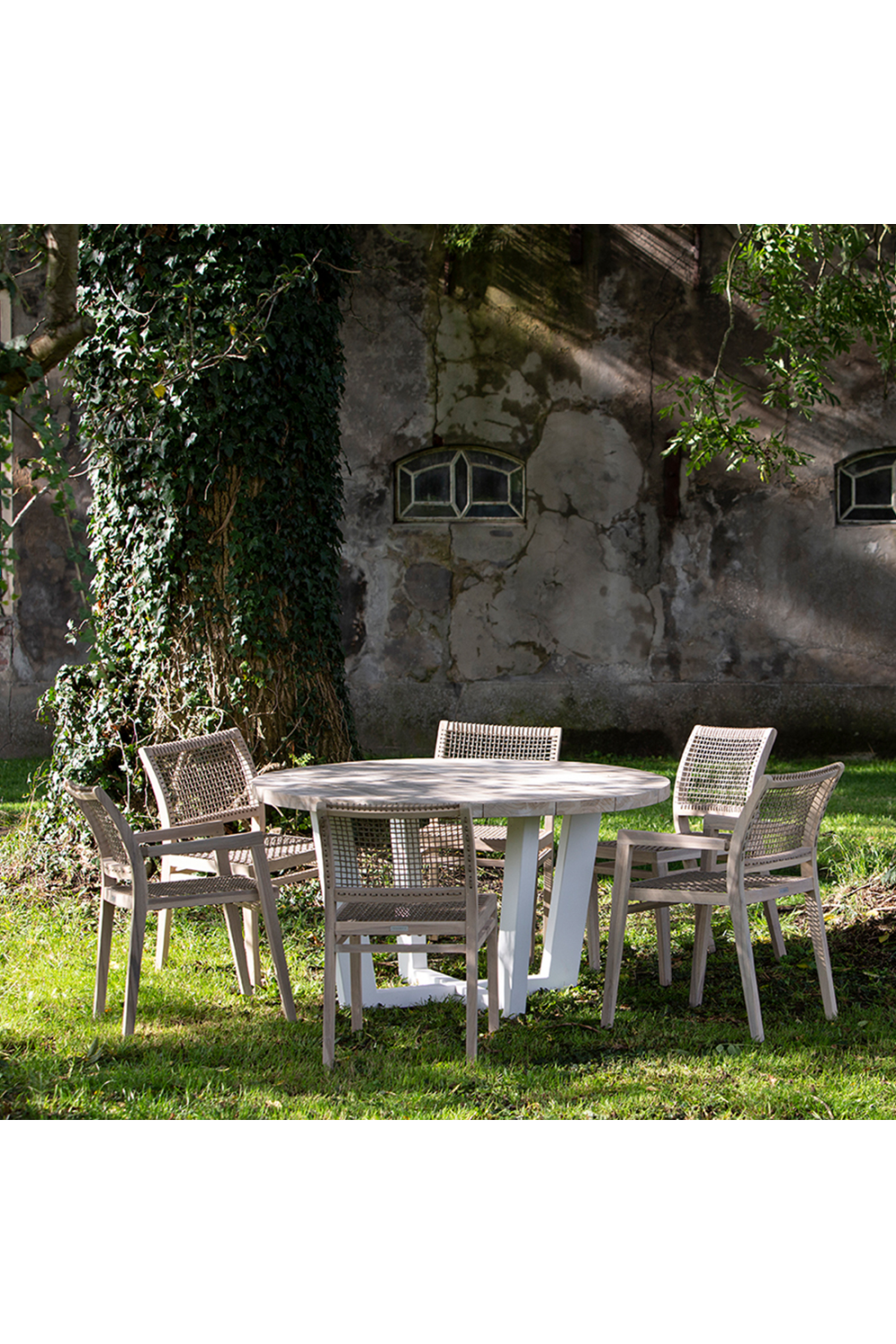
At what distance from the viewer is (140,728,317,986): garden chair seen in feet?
14.6

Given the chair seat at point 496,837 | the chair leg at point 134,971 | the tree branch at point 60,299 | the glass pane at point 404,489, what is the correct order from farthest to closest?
the glass pane at point 404,489 < the tree branch at point 60,299 < the chair seat at point 496,837 < the chair leg at point 134,971

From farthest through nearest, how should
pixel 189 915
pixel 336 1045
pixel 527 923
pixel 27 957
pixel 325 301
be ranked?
pixel 325 301 < pixel 189 915 < pixel 27 957 < pixel 527 923 < pixel 336 1045

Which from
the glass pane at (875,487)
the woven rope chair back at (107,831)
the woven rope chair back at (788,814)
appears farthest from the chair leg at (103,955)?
the glass pane at (875,487)

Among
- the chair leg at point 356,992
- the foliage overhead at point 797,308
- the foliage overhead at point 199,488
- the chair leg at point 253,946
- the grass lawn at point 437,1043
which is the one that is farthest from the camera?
the foliage overhead at point 797,308

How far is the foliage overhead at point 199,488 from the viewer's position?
559cm

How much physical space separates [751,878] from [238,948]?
5.94 feet

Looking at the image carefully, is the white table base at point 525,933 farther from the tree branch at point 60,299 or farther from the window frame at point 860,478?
the window frame at point 860,478

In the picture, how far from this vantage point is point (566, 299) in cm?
1038

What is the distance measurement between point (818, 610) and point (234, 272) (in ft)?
21.2

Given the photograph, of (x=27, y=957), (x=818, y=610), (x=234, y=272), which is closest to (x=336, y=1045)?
(x=27, y=957)

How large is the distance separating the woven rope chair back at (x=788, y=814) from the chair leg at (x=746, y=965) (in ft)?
0.53

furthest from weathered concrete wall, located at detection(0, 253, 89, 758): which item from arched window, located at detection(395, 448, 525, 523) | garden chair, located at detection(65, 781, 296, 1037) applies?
garden chair, located at detection(65, 781, 296, 1037)

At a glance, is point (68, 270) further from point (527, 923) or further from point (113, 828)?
point (527, 923)

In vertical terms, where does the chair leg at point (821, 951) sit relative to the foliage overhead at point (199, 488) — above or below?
below
